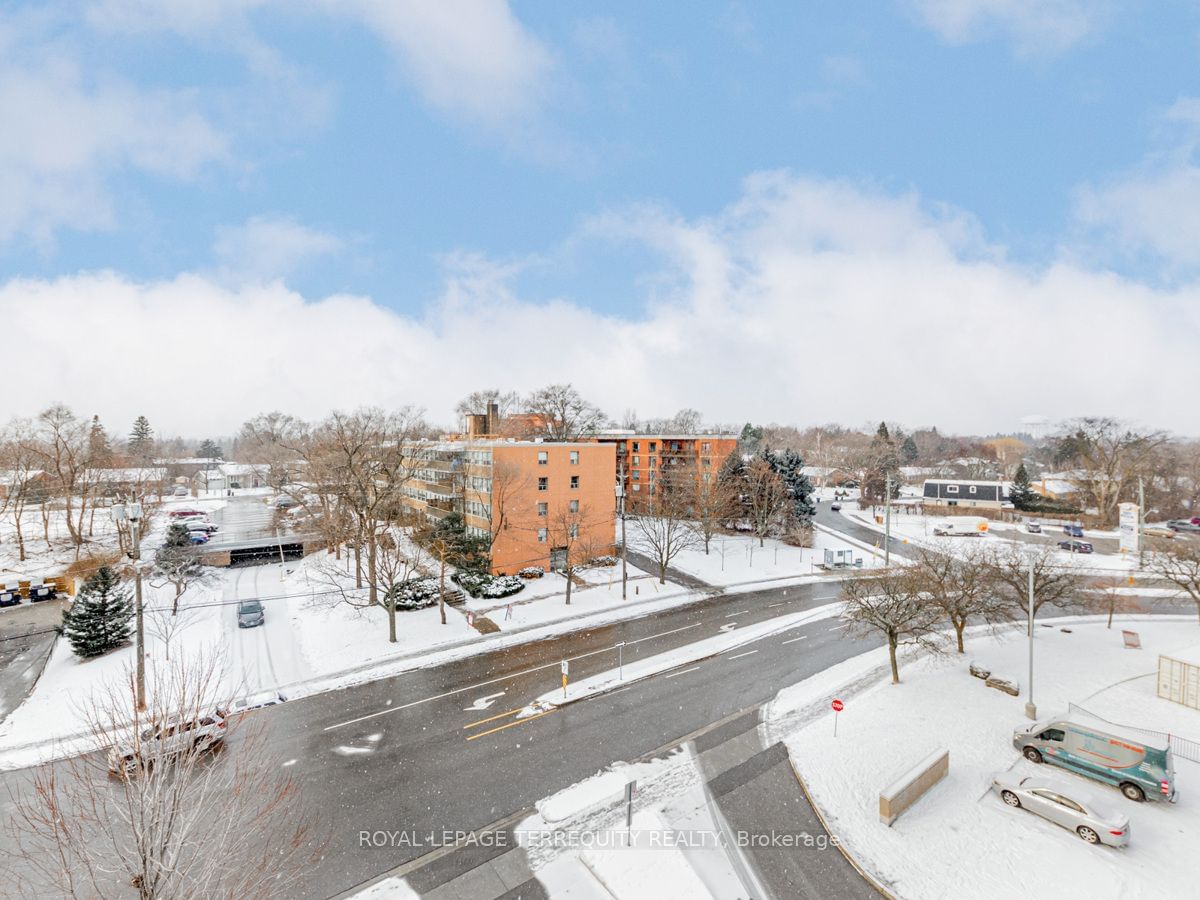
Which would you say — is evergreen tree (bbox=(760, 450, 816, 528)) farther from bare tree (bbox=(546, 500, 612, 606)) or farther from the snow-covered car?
the snow-covered car

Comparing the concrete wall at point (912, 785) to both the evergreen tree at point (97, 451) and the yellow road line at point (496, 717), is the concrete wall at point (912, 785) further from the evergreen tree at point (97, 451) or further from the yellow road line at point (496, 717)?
the evergreen tree at point (97, 451)

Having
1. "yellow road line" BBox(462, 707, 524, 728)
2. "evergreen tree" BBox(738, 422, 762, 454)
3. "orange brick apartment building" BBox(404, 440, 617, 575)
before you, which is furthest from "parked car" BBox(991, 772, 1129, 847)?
"evergreen tree" BBox(738, 422, 762, 454)

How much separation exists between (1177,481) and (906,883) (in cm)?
8139

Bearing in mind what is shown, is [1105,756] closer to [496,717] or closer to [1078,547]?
[496,717]

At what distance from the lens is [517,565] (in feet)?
120

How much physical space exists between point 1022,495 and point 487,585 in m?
71.0

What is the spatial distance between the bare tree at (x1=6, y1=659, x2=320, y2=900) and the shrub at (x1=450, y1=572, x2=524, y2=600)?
1456 cm

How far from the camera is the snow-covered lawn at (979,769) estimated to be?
11492 mm

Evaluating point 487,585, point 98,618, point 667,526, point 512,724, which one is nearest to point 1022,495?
point 667,526

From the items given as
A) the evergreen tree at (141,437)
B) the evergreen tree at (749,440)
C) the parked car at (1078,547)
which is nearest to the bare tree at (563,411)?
the evergreen tree at (749,440)

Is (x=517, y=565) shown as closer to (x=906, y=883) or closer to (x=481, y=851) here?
(x=481, y=851)

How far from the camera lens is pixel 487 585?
32.4m

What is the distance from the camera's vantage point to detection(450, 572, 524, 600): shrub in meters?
32.0

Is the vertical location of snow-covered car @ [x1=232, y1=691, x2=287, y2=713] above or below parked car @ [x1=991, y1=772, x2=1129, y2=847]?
below
